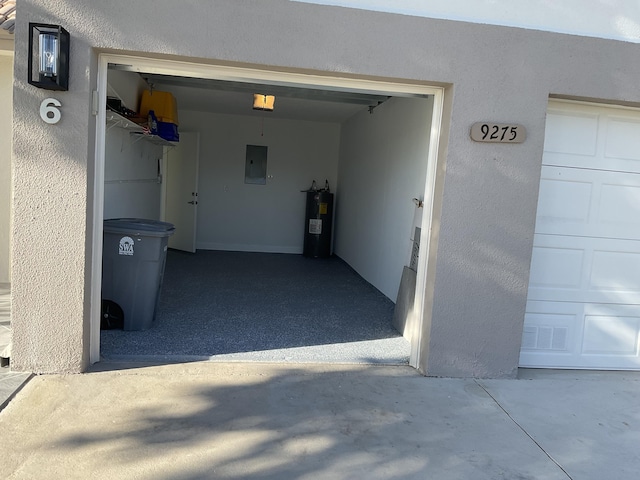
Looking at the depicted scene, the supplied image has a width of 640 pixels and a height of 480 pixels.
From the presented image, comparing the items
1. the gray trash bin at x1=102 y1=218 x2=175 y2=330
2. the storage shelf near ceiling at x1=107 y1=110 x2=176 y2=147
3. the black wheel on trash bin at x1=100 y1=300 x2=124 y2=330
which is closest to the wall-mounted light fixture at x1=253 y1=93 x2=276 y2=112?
the storage shelf near ceiling at x1=107 y1=110 x2=176 y2=147

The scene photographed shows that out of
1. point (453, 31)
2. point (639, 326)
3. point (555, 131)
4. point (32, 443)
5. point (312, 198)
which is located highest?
point (453, 31)

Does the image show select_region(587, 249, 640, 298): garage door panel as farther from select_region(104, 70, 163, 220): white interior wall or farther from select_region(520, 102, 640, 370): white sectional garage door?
select_region(104, 70, 163, 220): white interior wall

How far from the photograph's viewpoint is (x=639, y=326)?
4.48 m

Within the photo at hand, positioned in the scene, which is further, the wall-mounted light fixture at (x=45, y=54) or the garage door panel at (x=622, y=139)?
the garage door panel at (x=622, y=139)

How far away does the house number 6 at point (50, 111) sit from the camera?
341 centimetres

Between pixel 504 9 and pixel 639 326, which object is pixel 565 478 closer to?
pixel 639 326

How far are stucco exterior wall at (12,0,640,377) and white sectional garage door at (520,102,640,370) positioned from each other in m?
0.30

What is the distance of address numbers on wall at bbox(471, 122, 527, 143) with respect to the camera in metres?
3.87

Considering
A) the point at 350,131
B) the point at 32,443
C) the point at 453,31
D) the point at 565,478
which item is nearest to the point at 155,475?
the point at 32,443

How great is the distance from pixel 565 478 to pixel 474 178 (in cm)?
209

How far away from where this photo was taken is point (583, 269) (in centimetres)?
436

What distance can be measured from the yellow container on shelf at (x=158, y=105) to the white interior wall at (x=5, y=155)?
156 cm

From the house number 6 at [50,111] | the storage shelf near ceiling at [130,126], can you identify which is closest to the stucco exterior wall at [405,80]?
the house number 6 at [50,111]

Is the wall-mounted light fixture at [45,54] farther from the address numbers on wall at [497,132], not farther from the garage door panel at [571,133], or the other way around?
the garage door panel at [571,133]
